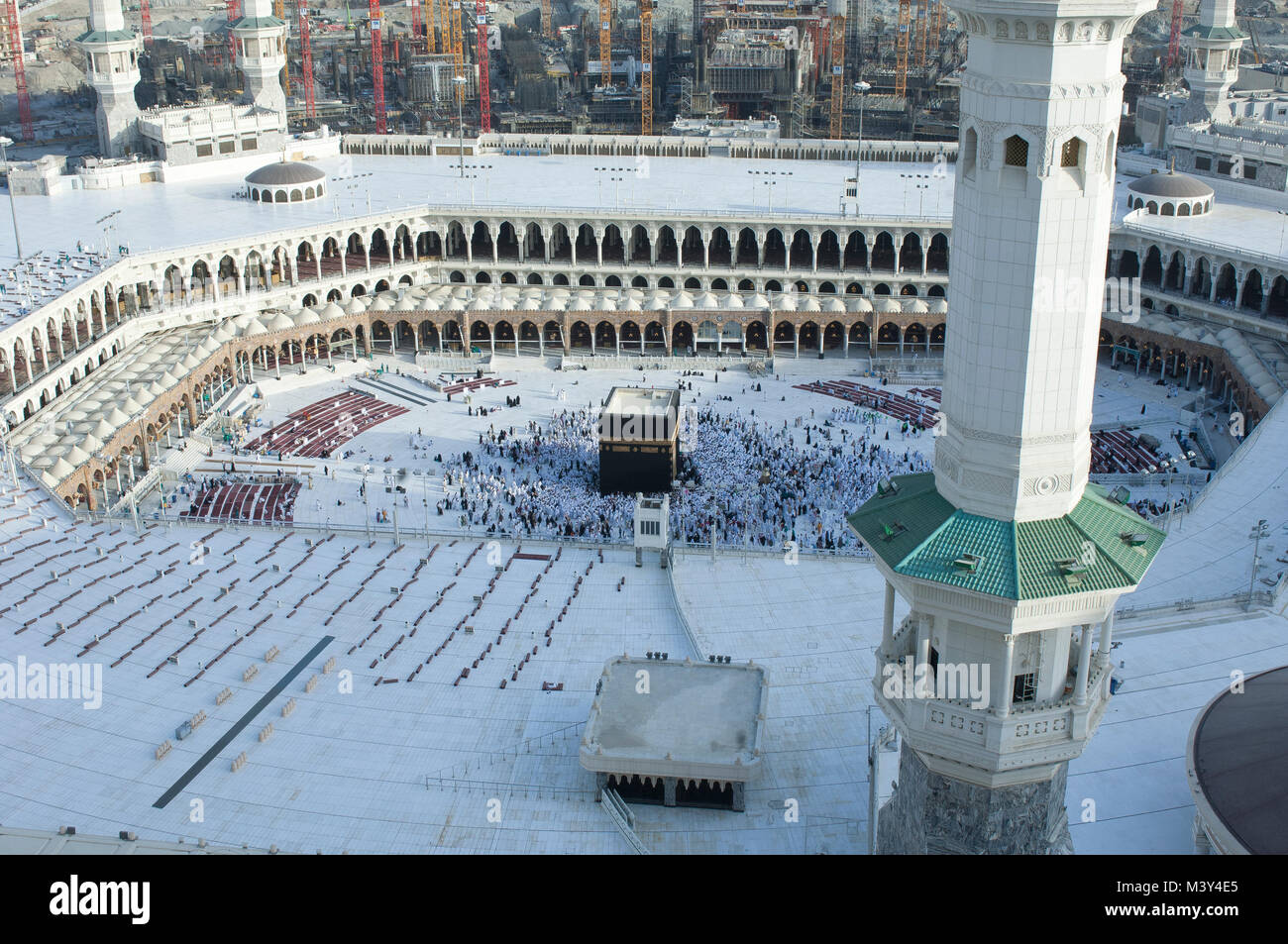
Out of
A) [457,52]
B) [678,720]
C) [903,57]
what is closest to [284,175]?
[457,52]

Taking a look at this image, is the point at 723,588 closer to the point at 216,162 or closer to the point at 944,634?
the point at 944,634

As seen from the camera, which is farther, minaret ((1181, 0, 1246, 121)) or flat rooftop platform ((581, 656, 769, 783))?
minaret ((1181, 0, 1246, 121))

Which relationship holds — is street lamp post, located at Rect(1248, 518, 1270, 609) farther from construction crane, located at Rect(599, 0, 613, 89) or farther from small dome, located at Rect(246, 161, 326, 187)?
construction crane, located at Rect(599, 0, 613, 89)

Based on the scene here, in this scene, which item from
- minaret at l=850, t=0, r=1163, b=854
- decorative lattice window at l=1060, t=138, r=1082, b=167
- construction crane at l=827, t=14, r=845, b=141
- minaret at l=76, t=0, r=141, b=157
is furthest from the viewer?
construction crane at l=827, t=14, r=845, b=141

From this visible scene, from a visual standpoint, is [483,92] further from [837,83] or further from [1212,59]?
[1212,59]

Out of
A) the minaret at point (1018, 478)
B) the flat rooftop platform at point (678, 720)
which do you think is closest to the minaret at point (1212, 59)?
the flat rooftop platform at point (678, 720)

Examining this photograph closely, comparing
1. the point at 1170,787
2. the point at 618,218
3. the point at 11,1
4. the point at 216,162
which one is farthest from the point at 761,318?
the point at 11,1

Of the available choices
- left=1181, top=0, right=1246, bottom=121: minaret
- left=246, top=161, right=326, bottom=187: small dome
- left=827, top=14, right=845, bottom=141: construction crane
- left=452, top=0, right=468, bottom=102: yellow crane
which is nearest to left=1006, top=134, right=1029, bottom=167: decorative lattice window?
left=246, top=161, right=326, bottom=187: small dome
